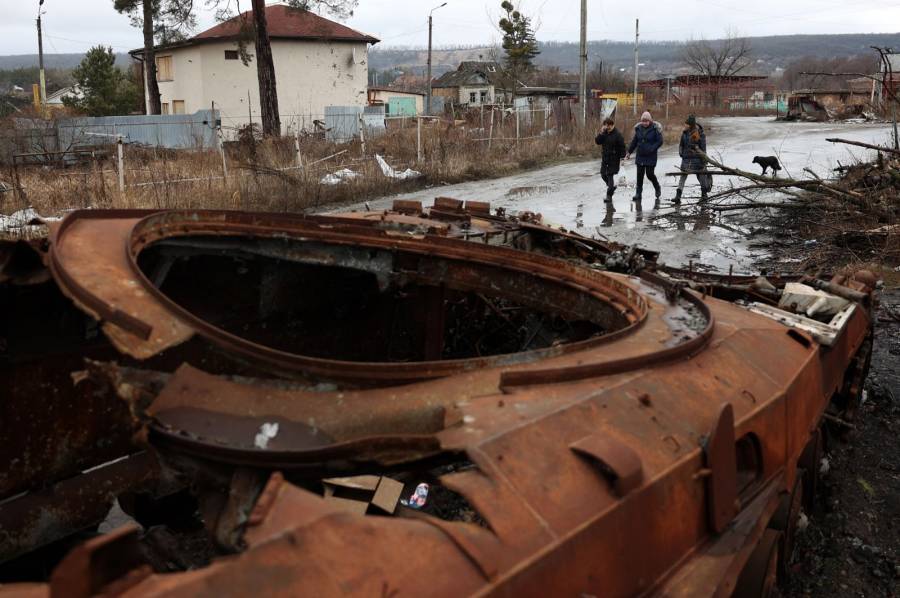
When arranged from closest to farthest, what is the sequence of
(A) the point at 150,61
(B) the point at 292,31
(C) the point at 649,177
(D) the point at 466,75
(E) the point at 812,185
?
(E) the point at 812,185
(C) the point at 649,177
(A) the point at 150,61
(B) the point at 292,31
(D) the point at 466,75

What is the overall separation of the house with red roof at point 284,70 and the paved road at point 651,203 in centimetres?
1775

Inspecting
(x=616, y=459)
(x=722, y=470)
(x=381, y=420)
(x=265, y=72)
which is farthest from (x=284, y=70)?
(x=616, y=459)

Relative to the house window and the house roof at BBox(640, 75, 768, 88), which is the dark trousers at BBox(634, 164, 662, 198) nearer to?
the house window

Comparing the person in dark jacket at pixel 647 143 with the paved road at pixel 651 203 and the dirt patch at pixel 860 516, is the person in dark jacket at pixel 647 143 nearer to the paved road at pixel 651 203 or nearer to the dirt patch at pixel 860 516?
the paved road at pixel 651 203

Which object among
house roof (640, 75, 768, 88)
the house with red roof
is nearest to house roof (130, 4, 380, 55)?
the house with red roof

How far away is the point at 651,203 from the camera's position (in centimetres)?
1402

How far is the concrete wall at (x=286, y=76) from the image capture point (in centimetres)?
3547

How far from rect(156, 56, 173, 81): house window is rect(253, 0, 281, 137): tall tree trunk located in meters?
21.4

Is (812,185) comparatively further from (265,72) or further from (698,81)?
(698,81)

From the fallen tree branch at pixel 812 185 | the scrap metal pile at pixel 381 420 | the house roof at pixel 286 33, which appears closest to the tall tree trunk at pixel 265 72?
the fallen tree branch at pixel 812 185

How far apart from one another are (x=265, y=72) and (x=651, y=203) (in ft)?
36.3

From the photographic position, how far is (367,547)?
1.54 meters

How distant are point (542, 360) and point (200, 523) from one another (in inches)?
79.5

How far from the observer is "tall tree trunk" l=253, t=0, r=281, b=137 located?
64.4 feet
